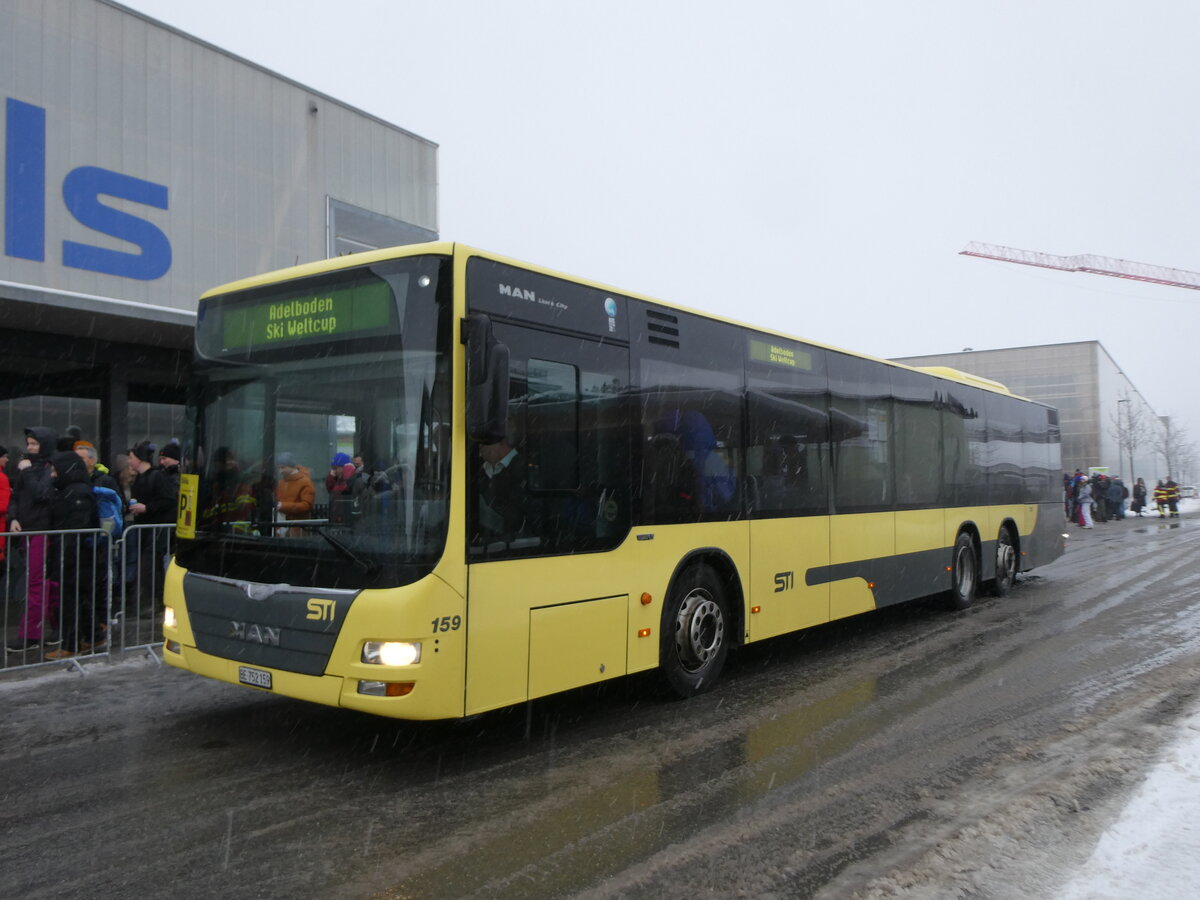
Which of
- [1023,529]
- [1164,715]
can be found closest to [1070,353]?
[1023,529]

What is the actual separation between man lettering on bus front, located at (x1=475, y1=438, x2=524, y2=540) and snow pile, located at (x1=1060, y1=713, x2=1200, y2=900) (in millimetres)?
3194

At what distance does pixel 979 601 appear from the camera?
40.2ft

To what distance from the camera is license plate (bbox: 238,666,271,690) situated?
16.8 feet

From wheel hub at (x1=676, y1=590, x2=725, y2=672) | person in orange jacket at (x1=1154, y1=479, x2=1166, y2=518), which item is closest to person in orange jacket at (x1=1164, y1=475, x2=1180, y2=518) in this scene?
person in orange jacket at (x1=1154, y1=479, x2=1166, y2=518)

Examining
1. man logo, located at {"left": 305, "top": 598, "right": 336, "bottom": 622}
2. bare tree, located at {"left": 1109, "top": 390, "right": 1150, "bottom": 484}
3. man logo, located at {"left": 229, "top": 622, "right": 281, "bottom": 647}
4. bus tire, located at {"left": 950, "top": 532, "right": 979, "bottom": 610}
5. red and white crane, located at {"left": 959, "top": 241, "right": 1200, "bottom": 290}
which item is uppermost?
red and white crane, located at {"left": 959, "top": 241, "right": 1200, "bottom": 290}

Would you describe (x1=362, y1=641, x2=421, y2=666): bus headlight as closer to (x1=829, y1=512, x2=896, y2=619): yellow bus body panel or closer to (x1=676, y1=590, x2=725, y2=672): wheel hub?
(x1=676, y1=590, x2=725, y2=672): wheel hub

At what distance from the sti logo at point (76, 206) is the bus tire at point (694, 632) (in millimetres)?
12780

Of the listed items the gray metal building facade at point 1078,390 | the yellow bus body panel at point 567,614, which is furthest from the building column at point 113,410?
the gray metal building facade at point 1078,390

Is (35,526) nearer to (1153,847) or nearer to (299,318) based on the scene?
(299,318)

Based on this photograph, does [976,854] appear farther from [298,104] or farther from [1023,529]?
[298,104]

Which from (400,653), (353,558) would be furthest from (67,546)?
(400,653)

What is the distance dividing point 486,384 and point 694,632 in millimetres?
2933

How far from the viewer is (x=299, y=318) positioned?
5.38 meters

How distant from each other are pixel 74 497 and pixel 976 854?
26.5 ft
